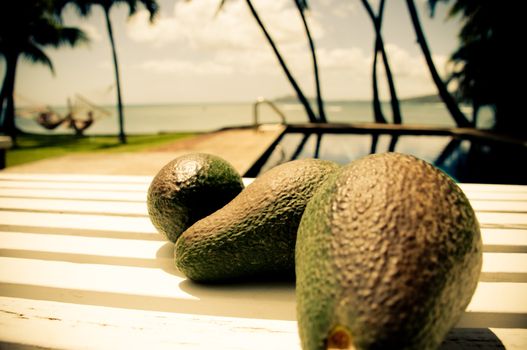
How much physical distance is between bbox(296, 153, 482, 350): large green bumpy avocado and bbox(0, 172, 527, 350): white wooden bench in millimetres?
306

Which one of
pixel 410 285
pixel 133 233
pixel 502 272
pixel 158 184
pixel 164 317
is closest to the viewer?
pixel 410 285

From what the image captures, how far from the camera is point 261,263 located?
4.06 ft

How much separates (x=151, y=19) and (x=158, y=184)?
17.3 meters

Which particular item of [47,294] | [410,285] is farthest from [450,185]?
[47,294]

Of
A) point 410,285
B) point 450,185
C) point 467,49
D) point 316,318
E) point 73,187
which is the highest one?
point 467,49

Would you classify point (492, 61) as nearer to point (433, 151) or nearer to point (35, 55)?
point (433, 151)

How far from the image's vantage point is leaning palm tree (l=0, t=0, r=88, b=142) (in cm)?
1677

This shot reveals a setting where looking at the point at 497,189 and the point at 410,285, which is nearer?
the point at 410,285

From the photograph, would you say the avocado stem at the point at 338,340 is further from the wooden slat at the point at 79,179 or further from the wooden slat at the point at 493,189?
the wooden slat at the point at 79,179

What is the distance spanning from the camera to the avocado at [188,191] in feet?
4.81

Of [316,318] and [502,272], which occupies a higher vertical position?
[316,318]

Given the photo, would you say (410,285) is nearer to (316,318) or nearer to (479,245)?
(316,318)

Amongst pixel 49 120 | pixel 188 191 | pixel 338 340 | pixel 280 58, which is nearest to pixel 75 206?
pixel 188 191

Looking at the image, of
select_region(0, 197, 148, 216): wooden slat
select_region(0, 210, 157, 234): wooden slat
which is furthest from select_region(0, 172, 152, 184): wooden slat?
select_region(0, 210, 157, 234): wooden slat
